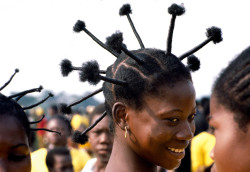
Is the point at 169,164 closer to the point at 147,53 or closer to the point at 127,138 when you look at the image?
the point at 127,138

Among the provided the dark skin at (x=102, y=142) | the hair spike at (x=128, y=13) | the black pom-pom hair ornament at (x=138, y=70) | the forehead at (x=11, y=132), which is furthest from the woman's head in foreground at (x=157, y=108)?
the dark skin at (x=102, y=142)

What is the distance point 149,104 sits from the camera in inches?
101

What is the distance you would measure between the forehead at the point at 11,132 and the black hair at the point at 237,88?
1.29 m

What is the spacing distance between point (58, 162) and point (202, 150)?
1.96 meters

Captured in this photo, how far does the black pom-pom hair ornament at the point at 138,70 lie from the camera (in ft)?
8.27

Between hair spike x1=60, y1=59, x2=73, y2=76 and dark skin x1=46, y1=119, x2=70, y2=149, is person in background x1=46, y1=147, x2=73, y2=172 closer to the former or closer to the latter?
dark skin x1=46, y1=119, x2=70, y2=149

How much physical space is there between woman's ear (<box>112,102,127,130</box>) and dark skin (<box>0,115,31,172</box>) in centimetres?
62

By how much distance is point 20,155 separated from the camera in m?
2.73

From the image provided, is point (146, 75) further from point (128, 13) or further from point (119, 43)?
point (128, 13)

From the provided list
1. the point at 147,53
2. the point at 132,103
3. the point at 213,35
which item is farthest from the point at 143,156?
the point at 213,35

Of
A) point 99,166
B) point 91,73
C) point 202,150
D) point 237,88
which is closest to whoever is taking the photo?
point 237,88

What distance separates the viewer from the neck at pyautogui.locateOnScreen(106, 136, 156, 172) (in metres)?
2.64

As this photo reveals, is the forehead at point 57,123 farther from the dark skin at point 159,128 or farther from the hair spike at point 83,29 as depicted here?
the dark skin at point 159,128

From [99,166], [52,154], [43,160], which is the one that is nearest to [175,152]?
[99,166]
